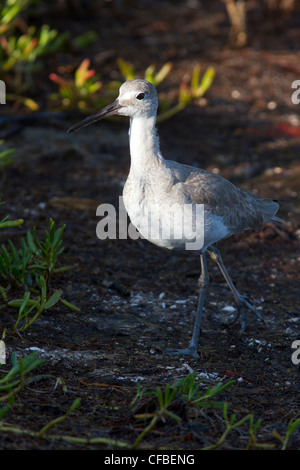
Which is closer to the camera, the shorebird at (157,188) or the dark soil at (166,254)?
the dark soil at (166,254)

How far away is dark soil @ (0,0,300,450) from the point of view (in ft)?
12.4

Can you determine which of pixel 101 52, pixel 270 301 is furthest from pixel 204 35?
pixel 270 301

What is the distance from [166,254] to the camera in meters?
6.31

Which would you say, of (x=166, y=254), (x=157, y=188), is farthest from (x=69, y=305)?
(x=166, y=254)

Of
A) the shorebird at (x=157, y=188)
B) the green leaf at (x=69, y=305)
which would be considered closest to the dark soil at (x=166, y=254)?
the green leaf at (x=69, y=305)

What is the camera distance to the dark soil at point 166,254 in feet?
12.4

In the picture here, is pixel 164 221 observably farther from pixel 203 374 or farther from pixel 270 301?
pixel 270 301

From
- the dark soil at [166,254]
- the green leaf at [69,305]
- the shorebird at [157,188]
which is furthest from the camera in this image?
the green leaf at [69,305]

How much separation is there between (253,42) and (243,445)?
27.4 ft

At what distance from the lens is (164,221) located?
4371 millimetres

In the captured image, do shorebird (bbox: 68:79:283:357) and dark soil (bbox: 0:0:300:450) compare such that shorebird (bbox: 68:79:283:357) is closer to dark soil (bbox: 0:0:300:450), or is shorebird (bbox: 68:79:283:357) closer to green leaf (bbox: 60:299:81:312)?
dark soil (bbox: 0:0:300:450)

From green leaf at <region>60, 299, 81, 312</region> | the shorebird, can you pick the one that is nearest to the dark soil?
green leaf at <region>60, 299, 81, 312</region>

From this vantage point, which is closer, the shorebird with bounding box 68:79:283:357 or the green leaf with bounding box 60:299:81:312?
the shorebird with bounding box 68:79:283:357

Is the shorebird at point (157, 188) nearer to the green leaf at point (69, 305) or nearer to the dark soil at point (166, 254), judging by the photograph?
the dark soil at point (166, 254)
